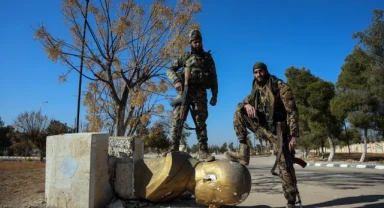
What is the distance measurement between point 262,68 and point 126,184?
2356 millimetres

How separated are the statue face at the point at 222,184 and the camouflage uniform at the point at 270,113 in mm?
647

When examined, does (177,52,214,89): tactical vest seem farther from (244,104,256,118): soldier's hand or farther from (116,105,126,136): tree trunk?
(116,105,126,136): tree trunk

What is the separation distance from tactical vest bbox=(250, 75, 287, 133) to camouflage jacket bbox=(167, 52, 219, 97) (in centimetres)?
72

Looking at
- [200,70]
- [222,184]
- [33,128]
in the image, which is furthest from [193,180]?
[33,128]

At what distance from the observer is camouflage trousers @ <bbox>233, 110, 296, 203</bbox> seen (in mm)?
3799

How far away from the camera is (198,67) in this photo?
14.6 ft

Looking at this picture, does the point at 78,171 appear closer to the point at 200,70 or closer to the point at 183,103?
the point at 183,103

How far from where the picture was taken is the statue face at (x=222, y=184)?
3264 millimetres

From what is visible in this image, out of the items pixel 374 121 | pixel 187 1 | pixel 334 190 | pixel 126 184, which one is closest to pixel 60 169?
pixel 126 184

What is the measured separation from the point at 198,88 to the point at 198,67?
0.31 m

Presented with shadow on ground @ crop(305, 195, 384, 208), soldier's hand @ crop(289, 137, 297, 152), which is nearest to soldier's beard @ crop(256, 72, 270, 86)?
soldier's hand @ crop(289, 137, 297, 152)

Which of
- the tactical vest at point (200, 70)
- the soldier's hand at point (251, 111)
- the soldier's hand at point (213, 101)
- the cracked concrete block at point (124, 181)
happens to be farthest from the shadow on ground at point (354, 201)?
the cracked concrete block at point (124, 181)

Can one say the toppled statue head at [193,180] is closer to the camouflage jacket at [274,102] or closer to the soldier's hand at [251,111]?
the soldier's hand at [251,111]

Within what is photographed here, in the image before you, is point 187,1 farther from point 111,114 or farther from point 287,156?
point 287,156
